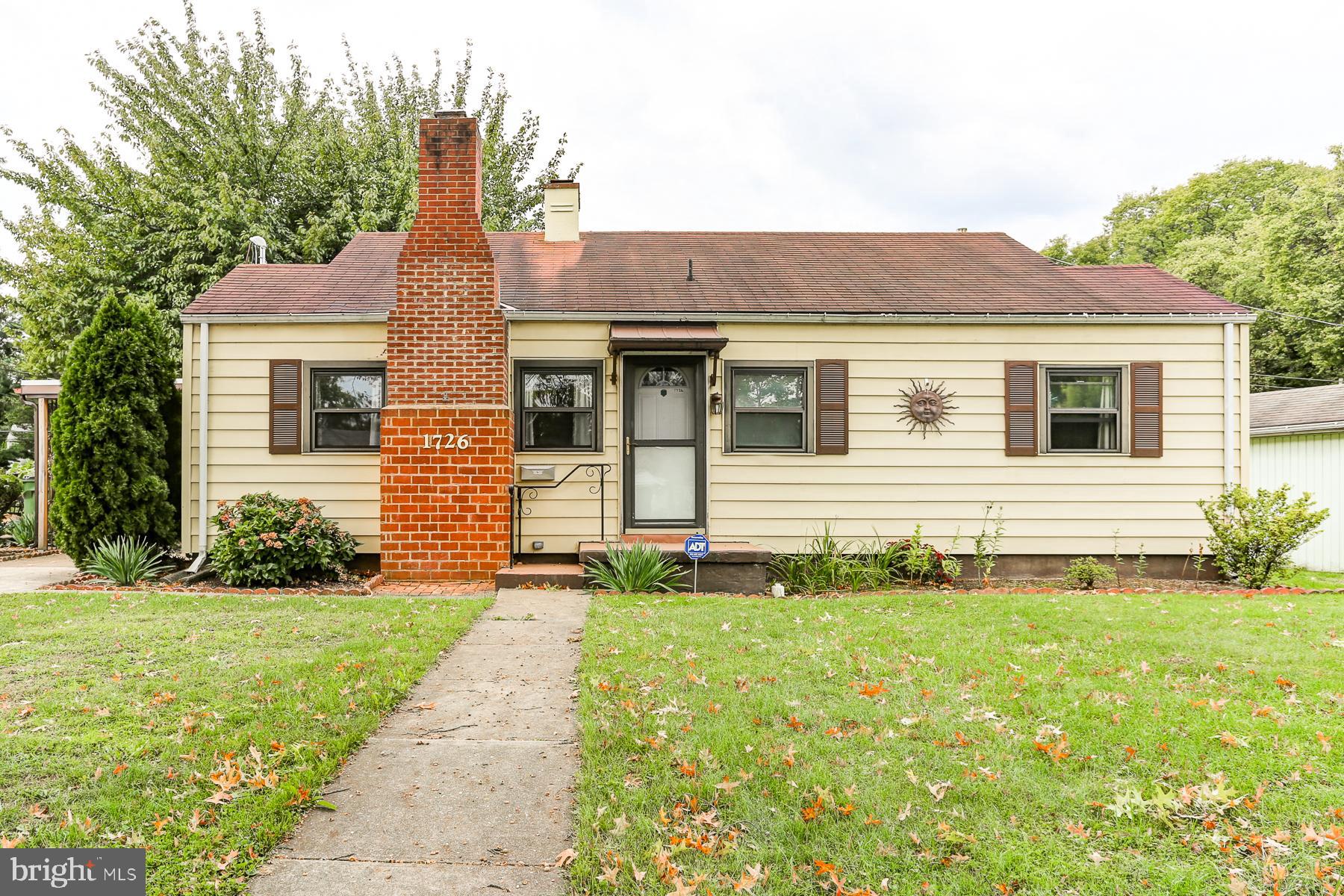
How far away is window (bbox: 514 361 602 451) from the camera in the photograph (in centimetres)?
801

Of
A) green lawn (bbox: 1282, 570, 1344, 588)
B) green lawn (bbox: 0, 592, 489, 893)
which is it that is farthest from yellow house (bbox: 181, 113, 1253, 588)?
green lawn (bbox: 0, 592, 489, 893)

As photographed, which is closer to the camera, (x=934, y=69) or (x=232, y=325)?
(x=232, y=325)

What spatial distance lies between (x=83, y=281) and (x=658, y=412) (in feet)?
46.1

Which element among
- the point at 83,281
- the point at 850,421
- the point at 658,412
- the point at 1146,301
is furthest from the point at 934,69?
the point at 83,281

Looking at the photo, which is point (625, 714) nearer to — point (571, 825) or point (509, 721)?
point (509, 721)

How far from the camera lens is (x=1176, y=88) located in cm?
2005

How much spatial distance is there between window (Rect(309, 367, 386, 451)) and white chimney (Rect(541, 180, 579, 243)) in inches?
130

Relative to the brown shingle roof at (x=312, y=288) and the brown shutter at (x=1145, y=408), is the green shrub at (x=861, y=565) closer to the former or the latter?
the brown shutter at (x=1145, y=408)

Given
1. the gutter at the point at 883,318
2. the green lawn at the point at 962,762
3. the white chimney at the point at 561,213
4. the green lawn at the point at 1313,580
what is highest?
the white chimney at the point at 561,213

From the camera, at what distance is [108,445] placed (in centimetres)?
739

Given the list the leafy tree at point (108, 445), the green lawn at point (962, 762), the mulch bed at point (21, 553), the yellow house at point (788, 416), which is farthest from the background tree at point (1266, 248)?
the mulch bed at point (21, 553)

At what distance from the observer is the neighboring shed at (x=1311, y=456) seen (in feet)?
36.9

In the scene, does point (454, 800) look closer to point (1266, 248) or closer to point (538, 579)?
point (538, 579)

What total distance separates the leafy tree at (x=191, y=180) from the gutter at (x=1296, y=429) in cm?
1724
